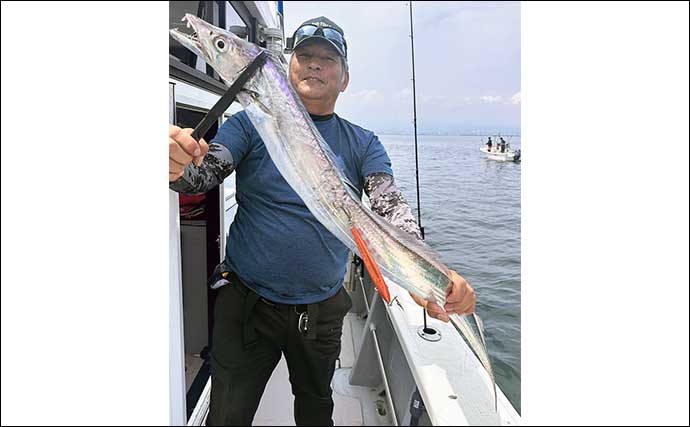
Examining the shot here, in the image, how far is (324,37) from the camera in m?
0.65

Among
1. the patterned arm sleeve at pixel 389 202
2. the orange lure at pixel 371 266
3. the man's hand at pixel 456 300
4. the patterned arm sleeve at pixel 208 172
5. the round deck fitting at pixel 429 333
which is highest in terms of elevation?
the patterned arm sleeve at pixel 208 172

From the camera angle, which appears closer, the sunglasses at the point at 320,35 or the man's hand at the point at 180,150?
the man's hand at the point at 180,150

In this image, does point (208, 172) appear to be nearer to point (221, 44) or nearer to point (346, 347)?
point (221, 44)

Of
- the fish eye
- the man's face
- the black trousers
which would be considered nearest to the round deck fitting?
the black trousers

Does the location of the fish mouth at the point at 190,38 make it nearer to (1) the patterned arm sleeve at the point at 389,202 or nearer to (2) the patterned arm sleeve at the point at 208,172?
(2) the patterned arm sleeve at the point at 208,172

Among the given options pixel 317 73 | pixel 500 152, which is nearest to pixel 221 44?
pixel 317 73

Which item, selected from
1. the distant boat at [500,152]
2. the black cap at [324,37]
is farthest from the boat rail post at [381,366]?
the black cap at [324,37]

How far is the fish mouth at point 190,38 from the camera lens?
0.58 meters

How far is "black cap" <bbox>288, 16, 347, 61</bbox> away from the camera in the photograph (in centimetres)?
65
